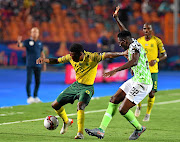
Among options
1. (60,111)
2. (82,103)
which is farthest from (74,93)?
(60,111)

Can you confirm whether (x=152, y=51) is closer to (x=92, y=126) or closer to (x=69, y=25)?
(x=92, y=126)

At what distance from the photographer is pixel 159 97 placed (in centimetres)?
1628

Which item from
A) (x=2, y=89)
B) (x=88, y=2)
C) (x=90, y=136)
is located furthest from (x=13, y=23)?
(x=90, y=136)

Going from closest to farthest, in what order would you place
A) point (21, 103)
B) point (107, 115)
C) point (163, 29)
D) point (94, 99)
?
point (107, 115) < point (21, 103) < point (94, 99) < point (163, 29)

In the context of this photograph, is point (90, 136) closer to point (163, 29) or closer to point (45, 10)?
point (163, 29)

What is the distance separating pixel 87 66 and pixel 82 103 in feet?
2.40

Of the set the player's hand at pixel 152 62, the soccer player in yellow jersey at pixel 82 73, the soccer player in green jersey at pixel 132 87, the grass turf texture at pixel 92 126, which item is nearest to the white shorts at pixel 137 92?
the soccer player in green jersey at pixel 132 87

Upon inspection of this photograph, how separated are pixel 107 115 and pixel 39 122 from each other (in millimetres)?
2729

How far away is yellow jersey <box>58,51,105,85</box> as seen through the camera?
8758mm

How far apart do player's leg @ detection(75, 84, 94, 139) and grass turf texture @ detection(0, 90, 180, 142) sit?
0.20 meters

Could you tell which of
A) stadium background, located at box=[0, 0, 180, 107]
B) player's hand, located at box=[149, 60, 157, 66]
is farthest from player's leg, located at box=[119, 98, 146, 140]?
stadium background, located at box=[0, 0, 180, 107]

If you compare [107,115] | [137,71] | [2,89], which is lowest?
[2,89]

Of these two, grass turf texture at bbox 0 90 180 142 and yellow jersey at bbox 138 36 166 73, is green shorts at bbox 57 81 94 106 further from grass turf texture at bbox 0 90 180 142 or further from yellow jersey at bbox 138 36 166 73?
yellow jersey at bbox 138 36 166 73

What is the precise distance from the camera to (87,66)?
881 cm
